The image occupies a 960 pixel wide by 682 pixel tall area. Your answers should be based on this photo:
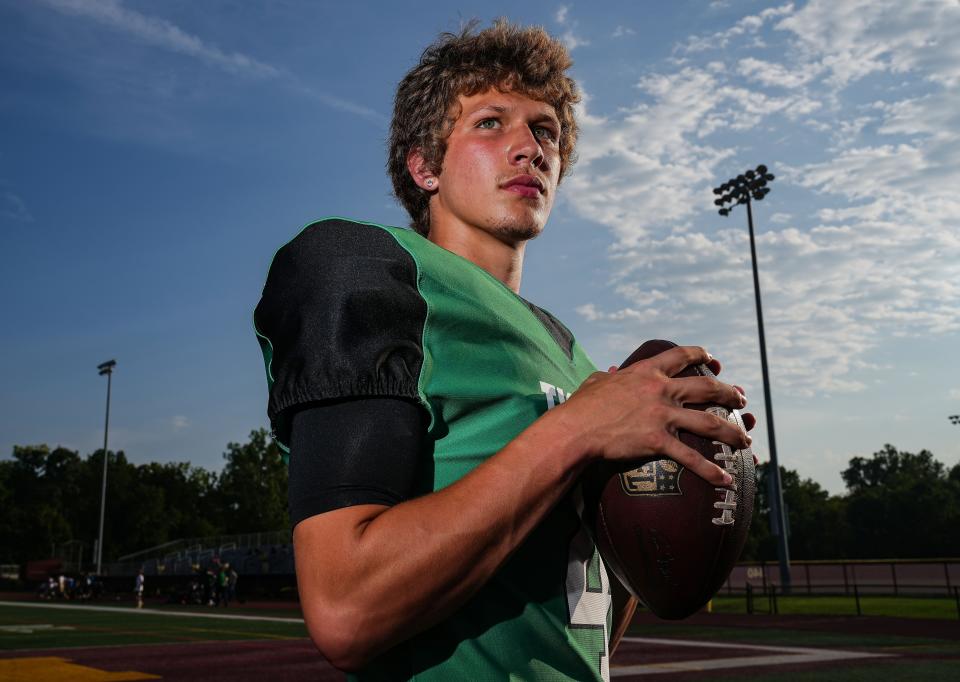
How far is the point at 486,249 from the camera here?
2066mm

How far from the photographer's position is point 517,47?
89.1 inches

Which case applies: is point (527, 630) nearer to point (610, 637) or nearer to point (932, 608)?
point (610, 637)

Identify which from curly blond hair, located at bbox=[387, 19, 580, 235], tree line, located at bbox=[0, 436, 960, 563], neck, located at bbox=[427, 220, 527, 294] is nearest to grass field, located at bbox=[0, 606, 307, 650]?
curly blond hair, located at bbox=[387, 19, 580, 235]

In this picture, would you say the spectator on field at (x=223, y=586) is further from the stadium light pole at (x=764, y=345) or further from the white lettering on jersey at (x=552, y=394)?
the white lettering on jersey at (x=552, y=394)

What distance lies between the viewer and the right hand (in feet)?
4.49

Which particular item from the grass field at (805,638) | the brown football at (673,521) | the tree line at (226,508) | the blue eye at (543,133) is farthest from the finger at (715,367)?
the tree line at (226,508)

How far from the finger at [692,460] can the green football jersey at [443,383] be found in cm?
31

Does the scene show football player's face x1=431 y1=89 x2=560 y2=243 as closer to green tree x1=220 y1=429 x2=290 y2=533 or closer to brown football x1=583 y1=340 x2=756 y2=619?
brown football x1=583 y1=340 x2=756 y2=619

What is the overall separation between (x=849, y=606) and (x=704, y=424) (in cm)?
2492

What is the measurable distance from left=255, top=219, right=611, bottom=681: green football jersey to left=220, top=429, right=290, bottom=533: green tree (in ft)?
215

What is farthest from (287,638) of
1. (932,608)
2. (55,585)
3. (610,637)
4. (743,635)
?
(55,585)

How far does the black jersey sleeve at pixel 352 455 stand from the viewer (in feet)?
4.34

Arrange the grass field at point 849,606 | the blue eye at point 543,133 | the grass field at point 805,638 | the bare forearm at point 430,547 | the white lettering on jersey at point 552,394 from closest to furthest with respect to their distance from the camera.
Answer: the bare forearm at point 430,547, the white lettering on jersey at point 552,394, the blue eye at point 543,133, the grass field at point 805,638, the grass field at point 849,606

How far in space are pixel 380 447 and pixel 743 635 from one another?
1448cm
